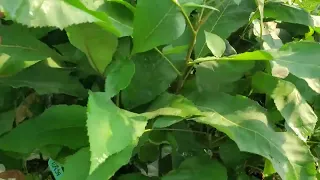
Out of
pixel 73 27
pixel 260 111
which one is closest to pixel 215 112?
pixel 260 111

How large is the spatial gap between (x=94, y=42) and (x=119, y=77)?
2.0 inches

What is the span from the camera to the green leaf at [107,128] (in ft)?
1.51

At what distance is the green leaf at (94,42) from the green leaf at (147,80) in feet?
0.12

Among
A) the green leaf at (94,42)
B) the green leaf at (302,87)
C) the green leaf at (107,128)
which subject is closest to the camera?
the green leaf at (107,128)

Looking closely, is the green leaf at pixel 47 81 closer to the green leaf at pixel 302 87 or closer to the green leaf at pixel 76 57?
the green leaf at pixel 76 57

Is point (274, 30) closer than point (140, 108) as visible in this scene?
No

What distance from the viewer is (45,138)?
0.59 meters

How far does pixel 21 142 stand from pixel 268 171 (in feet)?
1.00


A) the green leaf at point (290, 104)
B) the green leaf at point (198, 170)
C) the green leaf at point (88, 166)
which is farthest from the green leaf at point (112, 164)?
the green leaf at point (290, 104)

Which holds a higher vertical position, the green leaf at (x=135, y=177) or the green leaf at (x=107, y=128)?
the green leaf at (x=107, y=128)

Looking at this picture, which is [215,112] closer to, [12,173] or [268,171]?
[268,171]

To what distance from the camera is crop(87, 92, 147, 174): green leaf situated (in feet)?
1.51

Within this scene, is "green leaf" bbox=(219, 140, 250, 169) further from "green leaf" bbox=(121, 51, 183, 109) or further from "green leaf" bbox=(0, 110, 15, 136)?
"green leaf" bbox=(0, 110, 15, 136)

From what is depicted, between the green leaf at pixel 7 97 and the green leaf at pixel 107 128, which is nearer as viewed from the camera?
the green leaf at pixel 107 128
